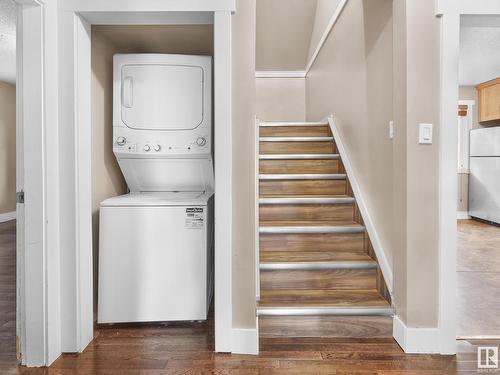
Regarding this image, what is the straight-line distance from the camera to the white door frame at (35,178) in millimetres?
1599

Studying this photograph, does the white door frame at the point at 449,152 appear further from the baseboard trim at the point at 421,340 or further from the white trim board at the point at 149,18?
the white trim board at the point at 149,18

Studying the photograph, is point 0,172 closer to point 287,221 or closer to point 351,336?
point 287,221

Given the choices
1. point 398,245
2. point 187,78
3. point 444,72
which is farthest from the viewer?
point 187,78

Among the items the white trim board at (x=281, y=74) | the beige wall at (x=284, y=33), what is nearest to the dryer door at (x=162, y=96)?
the beige wall at (x=284, y=33)

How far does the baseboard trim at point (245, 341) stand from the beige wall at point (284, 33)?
14.2ft

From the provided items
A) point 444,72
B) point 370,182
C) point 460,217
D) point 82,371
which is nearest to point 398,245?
point 370,182

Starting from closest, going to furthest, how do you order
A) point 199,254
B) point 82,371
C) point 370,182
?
point 82,371 → point 199,254 → point 370,182

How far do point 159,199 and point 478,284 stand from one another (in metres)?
2.64

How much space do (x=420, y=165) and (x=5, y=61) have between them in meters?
5.55

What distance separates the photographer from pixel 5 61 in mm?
4719

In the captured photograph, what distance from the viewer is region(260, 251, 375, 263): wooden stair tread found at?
2311mm

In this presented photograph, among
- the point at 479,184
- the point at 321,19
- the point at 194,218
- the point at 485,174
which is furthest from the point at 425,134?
the point at 479,184

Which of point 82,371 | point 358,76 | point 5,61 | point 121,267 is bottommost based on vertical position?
point 82,371

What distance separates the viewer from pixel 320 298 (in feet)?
6.84
